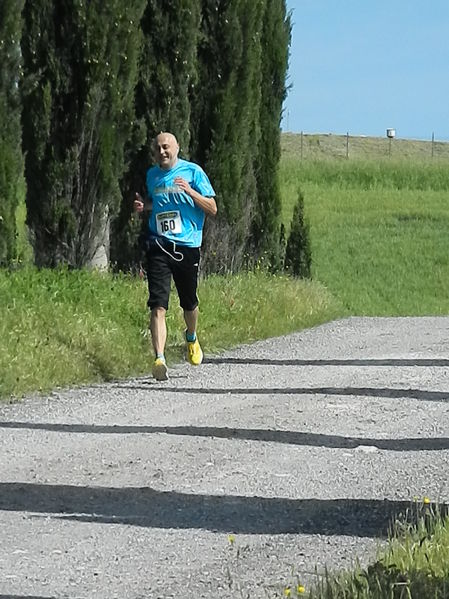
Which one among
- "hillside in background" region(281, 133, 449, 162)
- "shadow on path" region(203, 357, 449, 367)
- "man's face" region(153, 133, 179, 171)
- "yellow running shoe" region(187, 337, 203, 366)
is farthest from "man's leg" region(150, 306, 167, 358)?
"hillside in background" region(281, 133, 449, 162)

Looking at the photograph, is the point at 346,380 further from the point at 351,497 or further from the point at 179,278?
the point at 351,497

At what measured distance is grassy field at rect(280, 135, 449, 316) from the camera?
32.7 meters

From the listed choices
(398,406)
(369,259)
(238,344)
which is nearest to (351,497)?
(398,406)

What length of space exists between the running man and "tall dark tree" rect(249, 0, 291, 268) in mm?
10372

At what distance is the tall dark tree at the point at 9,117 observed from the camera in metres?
14.8

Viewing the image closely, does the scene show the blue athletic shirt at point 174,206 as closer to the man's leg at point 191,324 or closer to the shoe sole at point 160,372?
the man's leg at point 191,324

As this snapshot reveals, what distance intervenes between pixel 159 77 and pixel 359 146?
2604 inches

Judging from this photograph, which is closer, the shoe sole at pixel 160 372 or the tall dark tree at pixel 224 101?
the shoe sole at pixel 160 372

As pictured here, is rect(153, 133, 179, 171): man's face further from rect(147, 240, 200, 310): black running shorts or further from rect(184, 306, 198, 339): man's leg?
rect(184, 306, 198, 339): man's leg

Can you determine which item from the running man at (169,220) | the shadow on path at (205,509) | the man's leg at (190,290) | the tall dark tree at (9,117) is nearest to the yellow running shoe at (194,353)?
the man's leg at (190,290)

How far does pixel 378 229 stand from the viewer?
4278 cm

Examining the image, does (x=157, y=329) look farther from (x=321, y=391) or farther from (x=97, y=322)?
(x=97, y=322)

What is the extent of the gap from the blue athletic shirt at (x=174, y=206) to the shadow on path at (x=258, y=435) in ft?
8.86

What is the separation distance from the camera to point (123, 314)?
45.1 ft
